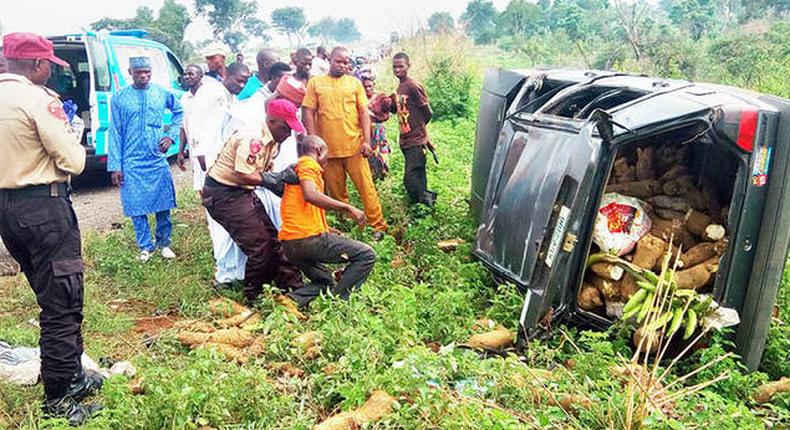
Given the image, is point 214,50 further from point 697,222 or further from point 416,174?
point 697,222

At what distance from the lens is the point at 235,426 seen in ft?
9.47

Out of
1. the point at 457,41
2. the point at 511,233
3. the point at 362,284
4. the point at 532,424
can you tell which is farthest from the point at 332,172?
the point at 457,41

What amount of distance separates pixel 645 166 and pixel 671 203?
0.42 meters

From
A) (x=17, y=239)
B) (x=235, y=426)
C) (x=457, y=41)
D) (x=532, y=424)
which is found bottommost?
(x=235, y=426)

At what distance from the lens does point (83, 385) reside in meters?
3.31

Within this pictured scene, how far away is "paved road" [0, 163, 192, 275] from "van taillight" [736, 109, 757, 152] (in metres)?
5.50

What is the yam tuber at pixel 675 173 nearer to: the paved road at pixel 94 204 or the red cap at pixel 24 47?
the red cap at pixel 24 47

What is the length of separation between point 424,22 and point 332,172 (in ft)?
43.7

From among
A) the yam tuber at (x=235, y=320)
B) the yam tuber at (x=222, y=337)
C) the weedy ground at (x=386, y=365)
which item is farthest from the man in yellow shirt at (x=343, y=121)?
the yam tuber at (x=222, y=337)

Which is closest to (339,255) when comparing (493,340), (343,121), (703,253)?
(493,340)

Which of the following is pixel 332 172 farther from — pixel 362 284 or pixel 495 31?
pixel 495 31

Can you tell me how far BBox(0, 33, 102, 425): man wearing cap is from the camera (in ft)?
10.0

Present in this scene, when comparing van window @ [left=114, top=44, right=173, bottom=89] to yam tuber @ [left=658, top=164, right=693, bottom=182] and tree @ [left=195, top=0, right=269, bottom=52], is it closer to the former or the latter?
yam tuber @ [left=658, top=164, right=693, bottom=182]

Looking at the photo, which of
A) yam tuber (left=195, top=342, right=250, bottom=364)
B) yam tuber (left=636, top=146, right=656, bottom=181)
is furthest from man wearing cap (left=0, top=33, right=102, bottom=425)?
yam tuber (left=636, top=146, right=656, bottom=181)
